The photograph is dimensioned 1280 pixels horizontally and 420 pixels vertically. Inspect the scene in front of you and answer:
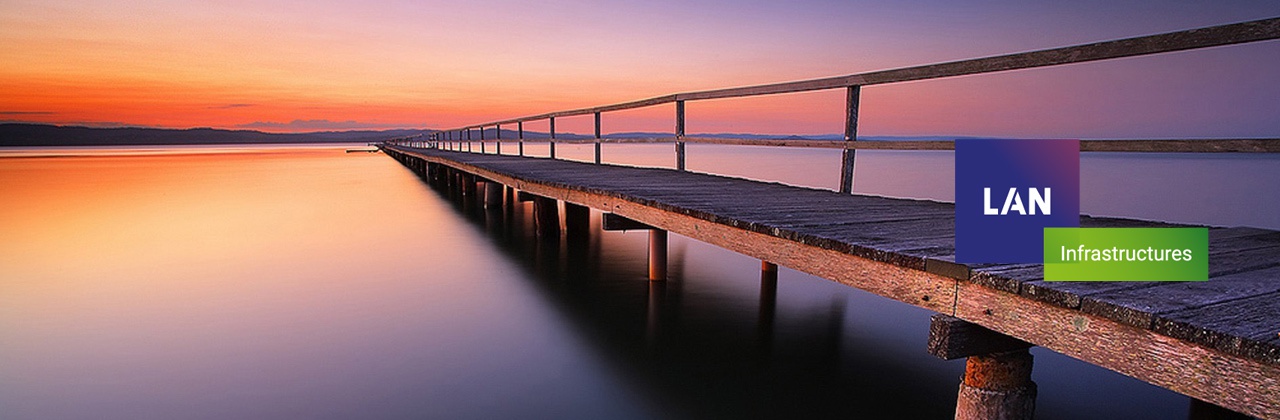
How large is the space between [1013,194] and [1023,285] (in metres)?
0.31

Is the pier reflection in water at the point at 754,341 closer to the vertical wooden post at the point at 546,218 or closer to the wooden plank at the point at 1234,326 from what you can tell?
the vertical wooden post at the point at 546,218

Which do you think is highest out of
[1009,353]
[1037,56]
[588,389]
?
[1037,56]

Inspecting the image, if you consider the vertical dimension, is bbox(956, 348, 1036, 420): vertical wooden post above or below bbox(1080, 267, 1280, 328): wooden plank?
below

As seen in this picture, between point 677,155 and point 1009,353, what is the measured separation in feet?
16.4

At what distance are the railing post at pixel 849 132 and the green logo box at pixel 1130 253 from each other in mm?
2692

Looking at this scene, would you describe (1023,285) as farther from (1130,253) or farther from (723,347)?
(723,347)

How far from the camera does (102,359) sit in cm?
404

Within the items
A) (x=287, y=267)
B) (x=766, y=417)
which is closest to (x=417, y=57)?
(x=287, y=267)

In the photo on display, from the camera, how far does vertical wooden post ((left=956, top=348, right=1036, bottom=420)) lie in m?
2.04

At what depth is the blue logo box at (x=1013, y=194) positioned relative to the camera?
1529 millimetres

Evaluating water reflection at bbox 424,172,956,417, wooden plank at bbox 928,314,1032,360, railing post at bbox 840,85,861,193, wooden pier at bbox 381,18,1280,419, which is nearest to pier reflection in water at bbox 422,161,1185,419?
water reflection at bbox 424,172,956,417

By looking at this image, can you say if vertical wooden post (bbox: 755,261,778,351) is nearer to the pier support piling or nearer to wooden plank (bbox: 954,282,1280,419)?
the pier support piling

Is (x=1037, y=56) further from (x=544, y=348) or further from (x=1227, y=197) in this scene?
(x=1227, y=197)

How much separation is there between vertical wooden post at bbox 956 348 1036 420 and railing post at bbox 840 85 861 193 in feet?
7.44
